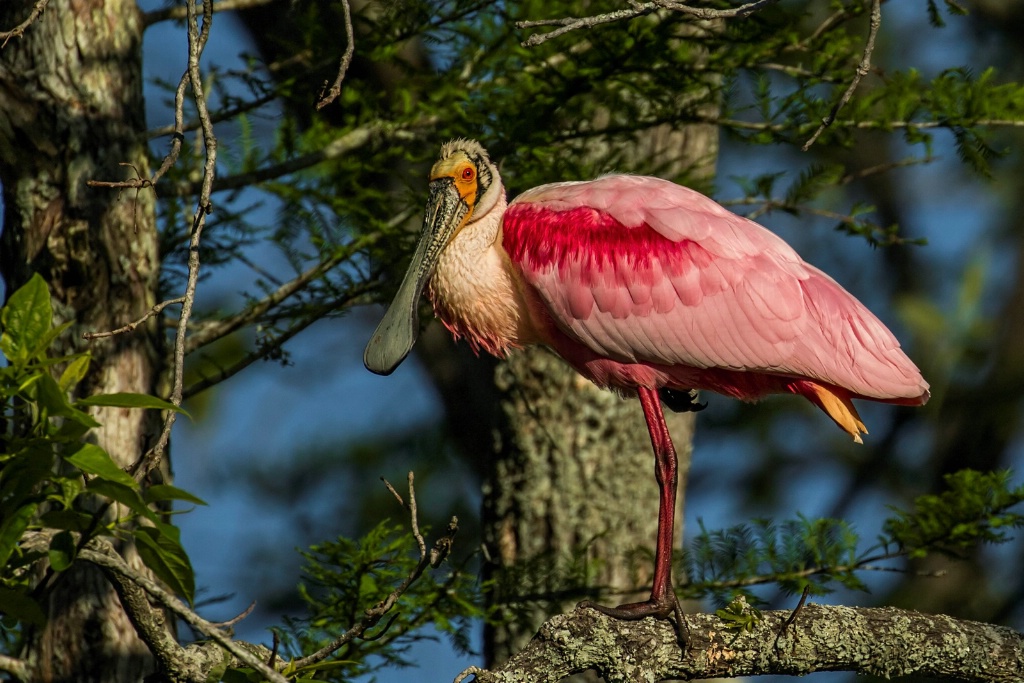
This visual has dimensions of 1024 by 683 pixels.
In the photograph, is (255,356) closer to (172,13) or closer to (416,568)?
(172,13)

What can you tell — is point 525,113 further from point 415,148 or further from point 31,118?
point 31,118

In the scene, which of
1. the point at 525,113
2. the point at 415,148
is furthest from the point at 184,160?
the point at 525,113

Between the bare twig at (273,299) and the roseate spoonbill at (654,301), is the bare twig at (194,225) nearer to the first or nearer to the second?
the roseate spoonbill at (654,301)

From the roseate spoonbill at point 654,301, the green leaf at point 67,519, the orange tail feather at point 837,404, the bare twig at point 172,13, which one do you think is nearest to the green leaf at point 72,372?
the green leaf at point 67,519

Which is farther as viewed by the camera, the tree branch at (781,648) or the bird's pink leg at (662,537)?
the bird's pink leg at (662,537)

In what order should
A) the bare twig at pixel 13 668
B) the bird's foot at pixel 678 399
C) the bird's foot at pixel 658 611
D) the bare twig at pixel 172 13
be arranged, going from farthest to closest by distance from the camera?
the bird's foot at pixel 678 399
the bare twig at pixel 172 13
the bird's foot at pixel 658 611
the bare twig at pixel 13 668

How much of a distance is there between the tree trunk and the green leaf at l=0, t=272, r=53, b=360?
4.10ft

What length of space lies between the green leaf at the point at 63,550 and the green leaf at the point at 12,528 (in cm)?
11

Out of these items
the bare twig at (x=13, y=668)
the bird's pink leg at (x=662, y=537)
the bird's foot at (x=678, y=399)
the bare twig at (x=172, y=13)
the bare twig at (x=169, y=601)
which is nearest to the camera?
the bare twig at (x=169, y=601)

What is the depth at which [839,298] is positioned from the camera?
4.01m

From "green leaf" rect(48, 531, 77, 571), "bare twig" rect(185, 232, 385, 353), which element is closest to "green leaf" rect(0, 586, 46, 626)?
"green leaf" rect(48, 531, 77, 571)

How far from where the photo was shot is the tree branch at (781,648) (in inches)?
128

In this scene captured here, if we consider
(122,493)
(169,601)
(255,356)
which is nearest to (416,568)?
(169,601)

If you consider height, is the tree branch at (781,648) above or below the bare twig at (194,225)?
below
